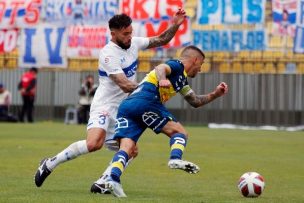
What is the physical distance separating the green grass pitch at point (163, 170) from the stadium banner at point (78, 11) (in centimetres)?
947

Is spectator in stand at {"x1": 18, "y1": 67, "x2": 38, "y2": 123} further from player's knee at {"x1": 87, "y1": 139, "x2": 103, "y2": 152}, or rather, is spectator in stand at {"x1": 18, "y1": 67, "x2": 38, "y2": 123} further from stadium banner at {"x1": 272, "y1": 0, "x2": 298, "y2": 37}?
player's knee at {"x1": 87, "y1": 139, "x2": 103, "y2": 152}

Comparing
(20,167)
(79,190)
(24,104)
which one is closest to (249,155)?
(20,167)

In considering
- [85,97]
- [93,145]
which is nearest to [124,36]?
[93,145]

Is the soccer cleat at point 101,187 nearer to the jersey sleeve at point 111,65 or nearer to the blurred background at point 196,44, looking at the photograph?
the jersey sleeve at point 111,65

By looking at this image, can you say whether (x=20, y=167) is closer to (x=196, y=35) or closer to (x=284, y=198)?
(x=284, y=198)

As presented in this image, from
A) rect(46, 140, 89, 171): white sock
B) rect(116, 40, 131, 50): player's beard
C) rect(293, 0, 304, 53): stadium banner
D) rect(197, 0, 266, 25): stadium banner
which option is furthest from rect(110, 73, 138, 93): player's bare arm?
rect(197, 0, 266, 25): stadium banner

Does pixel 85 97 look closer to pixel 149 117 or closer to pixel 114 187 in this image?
pixel 149 117

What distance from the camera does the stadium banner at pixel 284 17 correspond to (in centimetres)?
3547

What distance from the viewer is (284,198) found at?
12.1 meters

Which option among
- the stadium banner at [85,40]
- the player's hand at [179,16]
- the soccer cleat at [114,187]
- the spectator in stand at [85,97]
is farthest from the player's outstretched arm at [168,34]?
the stadium banner at [85,40]

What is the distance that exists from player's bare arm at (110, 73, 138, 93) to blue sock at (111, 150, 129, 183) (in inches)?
38.7

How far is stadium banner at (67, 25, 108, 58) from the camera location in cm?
3853

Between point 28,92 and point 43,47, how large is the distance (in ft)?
6.03

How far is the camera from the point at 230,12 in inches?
1428
